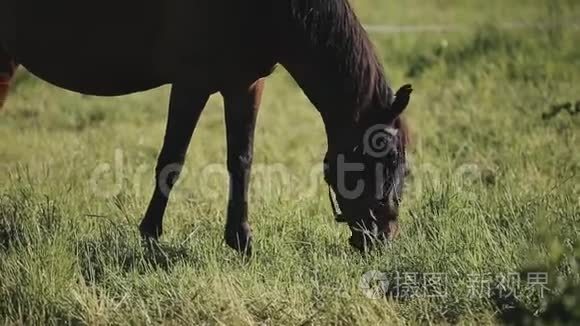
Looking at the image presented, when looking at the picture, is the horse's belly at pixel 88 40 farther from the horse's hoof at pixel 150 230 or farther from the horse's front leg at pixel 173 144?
the horse's hoof at pixel 150 230

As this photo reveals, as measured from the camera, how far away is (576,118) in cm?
797

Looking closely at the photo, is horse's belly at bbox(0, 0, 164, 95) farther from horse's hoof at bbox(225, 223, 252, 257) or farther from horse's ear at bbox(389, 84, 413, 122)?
horse's ear at bbox(389, 84, 413, 122)

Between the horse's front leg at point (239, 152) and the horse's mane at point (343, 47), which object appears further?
the horse's front leg at point (239, 152)

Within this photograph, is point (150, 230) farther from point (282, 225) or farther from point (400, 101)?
point (400, 101)

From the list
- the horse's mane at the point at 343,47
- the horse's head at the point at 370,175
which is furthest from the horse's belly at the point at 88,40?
the horse's head at the point at 370,175

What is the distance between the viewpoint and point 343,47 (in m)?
4.52

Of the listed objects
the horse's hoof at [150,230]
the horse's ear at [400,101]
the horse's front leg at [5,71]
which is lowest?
the horse's hoof at [150,230]

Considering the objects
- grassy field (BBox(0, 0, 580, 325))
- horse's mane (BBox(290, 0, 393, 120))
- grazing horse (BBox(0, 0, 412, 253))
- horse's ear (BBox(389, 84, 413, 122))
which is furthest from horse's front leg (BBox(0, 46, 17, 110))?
horse's ear (BBox(389, 84, 413, 122))

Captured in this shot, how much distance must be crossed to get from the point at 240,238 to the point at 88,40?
131 centimetres

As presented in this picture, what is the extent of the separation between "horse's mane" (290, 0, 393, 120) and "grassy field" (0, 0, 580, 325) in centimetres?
76

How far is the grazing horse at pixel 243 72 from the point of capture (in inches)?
178

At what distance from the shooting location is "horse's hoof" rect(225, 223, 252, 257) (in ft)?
15.6

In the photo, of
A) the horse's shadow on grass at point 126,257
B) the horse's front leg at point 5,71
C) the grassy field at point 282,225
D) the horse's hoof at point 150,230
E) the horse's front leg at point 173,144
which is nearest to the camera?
the grassy field at point 282,225

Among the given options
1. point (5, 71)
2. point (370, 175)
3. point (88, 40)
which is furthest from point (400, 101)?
point (5, 71)
